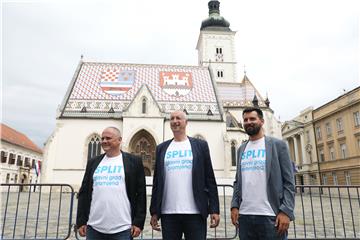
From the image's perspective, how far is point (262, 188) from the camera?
2838 mm

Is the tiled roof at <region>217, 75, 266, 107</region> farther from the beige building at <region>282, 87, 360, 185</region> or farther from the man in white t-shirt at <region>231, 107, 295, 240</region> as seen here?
the man in white t-shirt at <region>231, 107, 295, 240</region>

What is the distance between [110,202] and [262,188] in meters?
1.64

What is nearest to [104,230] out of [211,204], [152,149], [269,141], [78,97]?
[211,204]

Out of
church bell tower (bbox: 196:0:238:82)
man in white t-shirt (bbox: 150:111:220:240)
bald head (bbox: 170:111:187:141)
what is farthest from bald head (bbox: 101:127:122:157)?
church bell tower (bbox: 196:0:238:82)

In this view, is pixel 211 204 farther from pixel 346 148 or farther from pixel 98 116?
pixel 346 148

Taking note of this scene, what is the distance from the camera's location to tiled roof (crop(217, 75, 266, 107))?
37409 mm

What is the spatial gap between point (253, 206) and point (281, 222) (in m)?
0.31

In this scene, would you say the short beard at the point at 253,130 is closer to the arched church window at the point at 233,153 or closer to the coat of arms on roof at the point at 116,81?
the arched church window at the point at 233,153

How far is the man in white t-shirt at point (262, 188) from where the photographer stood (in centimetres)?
270

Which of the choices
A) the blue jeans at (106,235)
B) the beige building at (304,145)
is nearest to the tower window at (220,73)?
the beige building at (304,145)

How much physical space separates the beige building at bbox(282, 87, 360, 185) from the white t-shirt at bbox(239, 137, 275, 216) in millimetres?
27043

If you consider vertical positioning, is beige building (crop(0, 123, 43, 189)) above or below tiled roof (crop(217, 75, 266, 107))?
below

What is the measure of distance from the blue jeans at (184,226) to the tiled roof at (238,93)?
34.7 m

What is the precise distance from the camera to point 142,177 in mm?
3105
